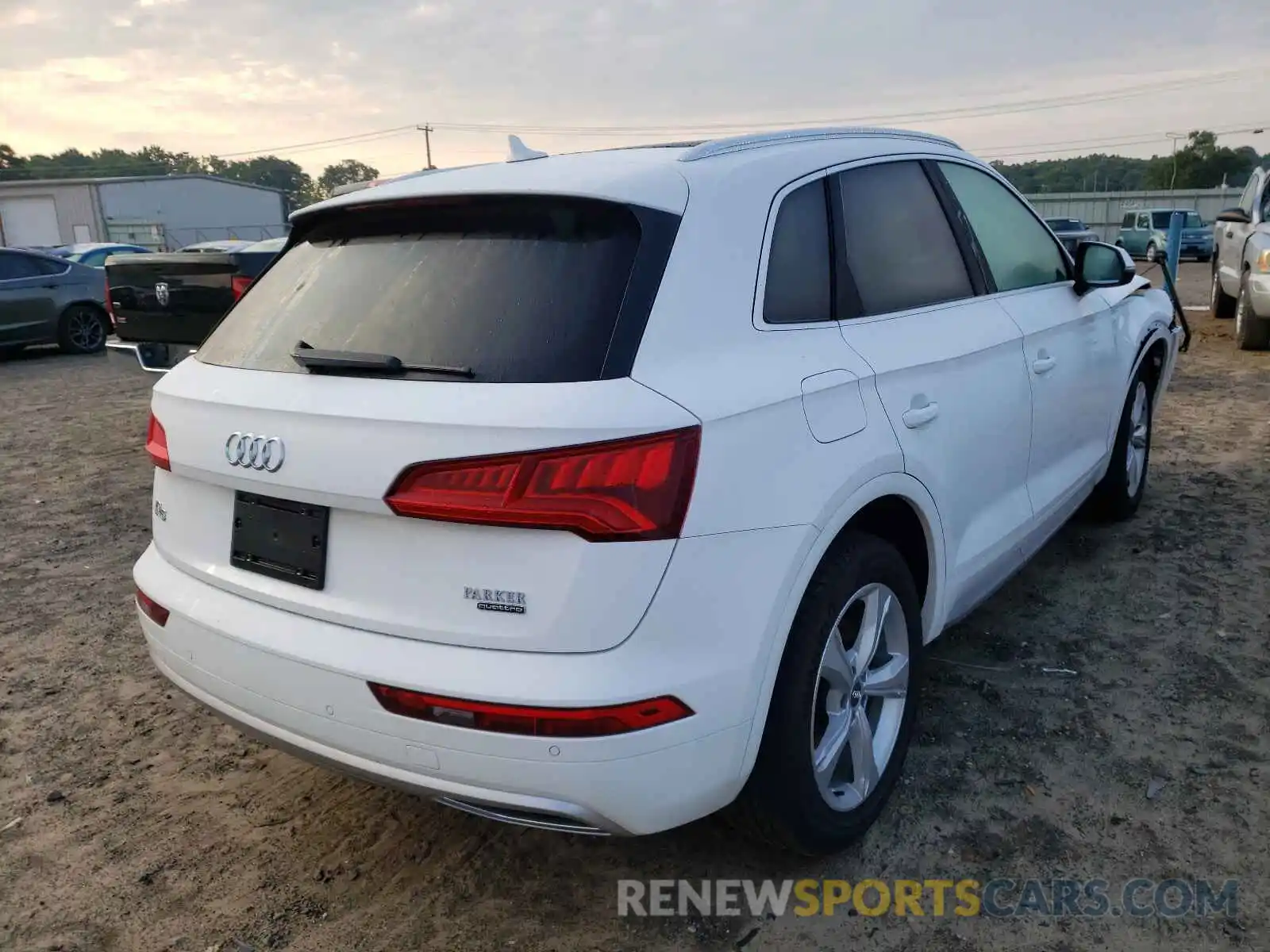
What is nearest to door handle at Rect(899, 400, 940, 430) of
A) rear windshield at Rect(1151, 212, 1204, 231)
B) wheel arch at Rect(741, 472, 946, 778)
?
wheel arch at Rect(741, 472, 946, 778)

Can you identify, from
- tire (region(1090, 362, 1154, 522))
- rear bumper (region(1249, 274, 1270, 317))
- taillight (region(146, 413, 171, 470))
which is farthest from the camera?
rear bumper (region(1249, 274, 1270, 317))

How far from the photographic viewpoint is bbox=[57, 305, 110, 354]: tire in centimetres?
1381

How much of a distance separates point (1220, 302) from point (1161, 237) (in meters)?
18.1

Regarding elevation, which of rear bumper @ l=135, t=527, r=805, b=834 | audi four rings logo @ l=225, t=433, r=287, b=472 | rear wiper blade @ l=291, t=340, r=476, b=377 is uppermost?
rear wiper blade @ l=291, t=340, r=476, b=377

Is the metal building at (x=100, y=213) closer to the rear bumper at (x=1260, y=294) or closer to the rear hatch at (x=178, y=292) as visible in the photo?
the rear hatch at (x=178, y=292)

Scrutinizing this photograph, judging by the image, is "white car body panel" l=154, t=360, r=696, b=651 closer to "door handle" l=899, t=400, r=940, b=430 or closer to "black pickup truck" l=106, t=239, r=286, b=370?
"door handle" l=899, t=400, r=940, b=430

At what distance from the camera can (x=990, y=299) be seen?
3.30 m

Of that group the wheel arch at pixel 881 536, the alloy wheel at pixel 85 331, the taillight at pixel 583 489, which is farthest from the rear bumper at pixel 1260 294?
the alloy wheel at pixel 85 331

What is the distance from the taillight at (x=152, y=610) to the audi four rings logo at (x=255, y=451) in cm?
51

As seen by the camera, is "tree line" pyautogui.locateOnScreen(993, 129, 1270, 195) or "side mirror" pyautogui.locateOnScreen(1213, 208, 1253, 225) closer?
"side mirror" pyautogui.locateOnScreen(1213, 208, 1253, 225)

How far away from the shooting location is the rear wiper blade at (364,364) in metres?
2.04

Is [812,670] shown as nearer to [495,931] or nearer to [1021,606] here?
[495,931]

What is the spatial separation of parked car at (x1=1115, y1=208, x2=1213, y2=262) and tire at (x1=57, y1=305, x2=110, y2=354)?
26.7 metres

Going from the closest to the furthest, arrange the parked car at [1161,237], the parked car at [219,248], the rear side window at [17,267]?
the parked car at [219,248], the rear side window at [17,267], the parked car at [1161,237]
